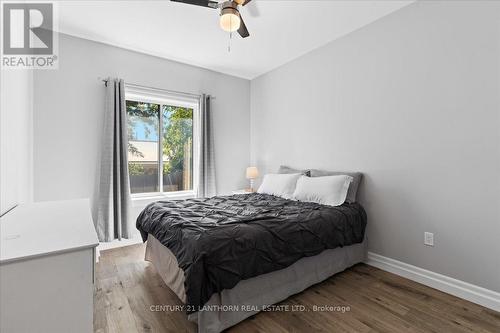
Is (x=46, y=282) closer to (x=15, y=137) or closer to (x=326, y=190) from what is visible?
(x=15, y=137)

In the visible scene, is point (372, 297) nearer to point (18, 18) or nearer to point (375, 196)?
point (375, 196)

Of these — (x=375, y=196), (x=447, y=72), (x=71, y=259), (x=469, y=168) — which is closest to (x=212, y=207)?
(x=71, y=259)

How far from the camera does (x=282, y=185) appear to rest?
3.37m

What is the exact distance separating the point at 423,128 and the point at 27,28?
4269mm

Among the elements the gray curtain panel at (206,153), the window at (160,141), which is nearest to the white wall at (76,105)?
the window at (160,141)

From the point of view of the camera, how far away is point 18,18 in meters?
2.39

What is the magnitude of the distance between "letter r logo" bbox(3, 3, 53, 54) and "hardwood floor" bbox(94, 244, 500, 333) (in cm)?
240

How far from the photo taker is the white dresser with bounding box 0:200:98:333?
96cm

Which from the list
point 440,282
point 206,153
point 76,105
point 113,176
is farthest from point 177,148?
point 440,282

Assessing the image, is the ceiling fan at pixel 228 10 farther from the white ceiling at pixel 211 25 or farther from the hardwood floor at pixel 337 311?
the hardwood floor at pixel 337 311

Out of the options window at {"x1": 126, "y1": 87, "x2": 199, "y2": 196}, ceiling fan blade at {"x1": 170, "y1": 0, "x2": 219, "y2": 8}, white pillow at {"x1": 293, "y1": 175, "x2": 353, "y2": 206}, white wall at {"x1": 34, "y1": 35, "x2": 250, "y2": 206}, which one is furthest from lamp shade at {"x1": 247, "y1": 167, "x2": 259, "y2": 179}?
ceiling fan blade at {"x1": 170, "y1": 0, "x2": 219, "y2": 8}

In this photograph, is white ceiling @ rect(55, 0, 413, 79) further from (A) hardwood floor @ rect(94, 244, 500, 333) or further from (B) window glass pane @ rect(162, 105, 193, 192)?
(A) hardwood floor @ rect(94, 244, 500, 333)
